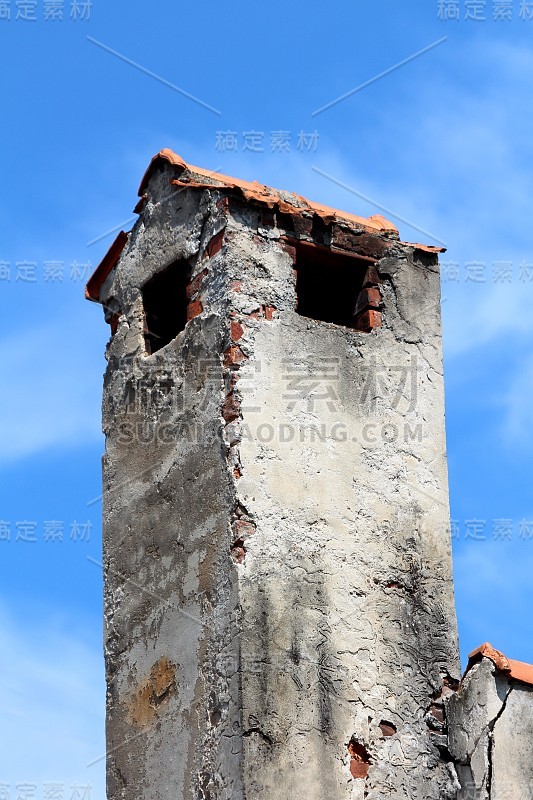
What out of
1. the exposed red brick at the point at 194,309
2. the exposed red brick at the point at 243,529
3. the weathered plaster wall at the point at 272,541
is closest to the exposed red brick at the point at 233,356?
the weathered plaster wall at the point at 272,541

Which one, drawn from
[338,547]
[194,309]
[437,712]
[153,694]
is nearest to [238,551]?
[338,547]

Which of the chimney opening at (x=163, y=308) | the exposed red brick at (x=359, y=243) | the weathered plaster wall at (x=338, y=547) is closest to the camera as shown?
the weathered plaster wall at (x=338, y=547)

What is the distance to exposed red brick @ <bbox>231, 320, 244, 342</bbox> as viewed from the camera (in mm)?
7719

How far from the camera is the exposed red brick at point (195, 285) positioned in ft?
26.7

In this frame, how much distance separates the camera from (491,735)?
7484mm

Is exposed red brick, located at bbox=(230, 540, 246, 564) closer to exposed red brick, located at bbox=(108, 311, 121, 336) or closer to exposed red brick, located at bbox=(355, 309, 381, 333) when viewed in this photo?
exposed red brick, located at bbox=(355, 309, 381, 333)

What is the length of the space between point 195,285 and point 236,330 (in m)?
0.57

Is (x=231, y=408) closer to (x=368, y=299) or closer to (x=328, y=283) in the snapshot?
(x=368, y=299)

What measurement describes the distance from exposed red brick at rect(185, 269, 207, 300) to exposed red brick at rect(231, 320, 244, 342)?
47 cm

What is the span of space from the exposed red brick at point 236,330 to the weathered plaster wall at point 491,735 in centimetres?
215

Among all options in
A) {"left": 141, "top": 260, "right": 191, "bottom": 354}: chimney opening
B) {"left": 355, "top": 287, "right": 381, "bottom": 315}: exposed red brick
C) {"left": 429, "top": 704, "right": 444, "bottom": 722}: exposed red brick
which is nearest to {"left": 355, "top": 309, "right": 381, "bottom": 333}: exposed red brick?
{"left": 355, "top": 287, "right": 381, "bottom": 315}: exposed red brick

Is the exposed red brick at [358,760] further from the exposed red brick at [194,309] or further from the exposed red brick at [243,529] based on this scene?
the exposed red brick at [194,309]

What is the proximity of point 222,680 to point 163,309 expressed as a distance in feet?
8.37

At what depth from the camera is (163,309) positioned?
8.77 metres
